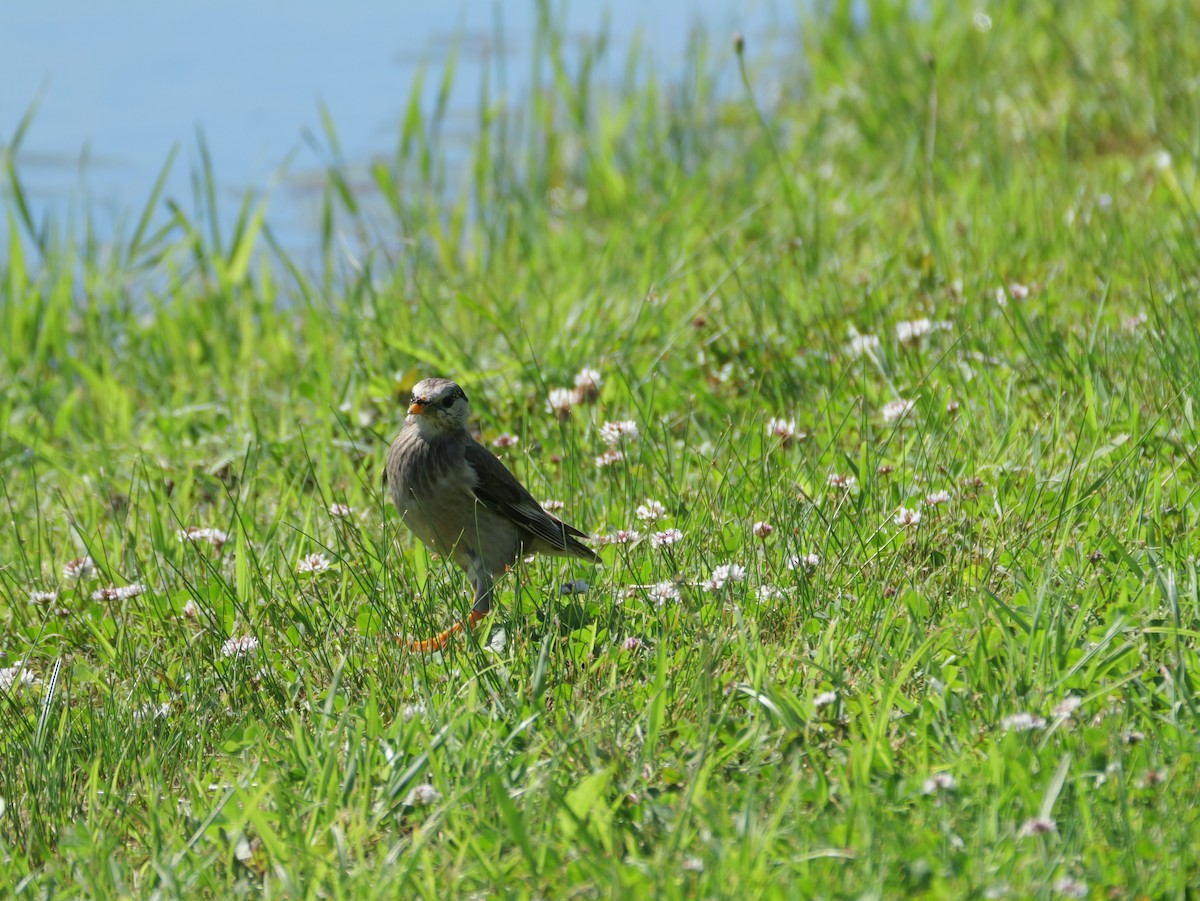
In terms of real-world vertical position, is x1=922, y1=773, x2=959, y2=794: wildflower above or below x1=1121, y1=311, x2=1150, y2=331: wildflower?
below

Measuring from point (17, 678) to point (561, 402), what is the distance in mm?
2368

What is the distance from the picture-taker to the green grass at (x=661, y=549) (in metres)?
3.28

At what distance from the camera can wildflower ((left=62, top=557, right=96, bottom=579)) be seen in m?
4.98

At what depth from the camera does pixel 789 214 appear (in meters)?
8.13

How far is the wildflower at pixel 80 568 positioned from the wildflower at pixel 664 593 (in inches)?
78.8

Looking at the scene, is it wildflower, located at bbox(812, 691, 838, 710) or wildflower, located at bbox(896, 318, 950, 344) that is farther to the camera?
wildflower, located at bbox(896, 318, 950, 344)

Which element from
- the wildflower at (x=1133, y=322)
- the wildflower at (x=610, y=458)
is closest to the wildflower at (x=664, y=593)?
the wildflower at (x=610, y=458)

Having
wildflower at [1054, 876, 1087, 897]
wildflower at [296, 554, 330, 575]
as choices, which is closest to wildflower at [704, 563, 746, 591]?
wildflower at [296, 554, 330, 575]

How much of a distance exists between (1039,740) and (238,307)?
600 cm

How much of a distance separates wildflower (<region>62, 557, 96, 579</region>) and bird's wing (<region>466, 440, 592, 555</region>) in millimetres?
1323

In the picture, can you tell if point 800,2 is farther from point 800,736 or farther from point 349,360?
point 800,736

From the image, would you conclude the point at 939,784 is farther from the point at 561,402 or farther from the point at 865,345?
the point at 865,345

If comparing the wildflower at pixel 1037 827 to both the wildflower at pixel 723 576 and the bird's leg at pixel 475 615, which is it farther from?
the bird's leg at pixel 475 615

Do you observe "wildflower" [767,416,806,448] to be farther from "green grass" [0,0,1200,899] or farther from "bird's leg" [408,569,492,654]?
"bird's leg" [408,569,492,654]
